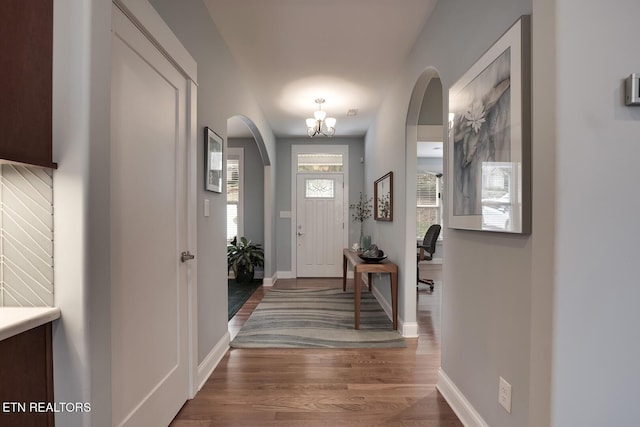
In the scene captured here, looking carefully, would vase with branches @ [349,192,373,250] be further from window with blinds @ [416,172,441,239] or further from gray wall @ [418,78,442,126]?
window with blinds @ [416,172,441,239]

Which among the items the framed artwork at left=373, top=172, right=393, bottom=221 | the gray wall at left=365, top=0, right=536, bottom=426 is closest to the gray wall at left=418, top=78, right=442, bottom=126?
the framed artwork at left=373, top=172, right=393, bottom=221

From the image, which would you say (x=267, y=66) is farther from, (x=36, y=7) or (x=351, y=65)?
(x=36, y=7)

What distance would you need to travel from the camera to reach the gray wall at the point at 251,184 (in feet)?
19.5

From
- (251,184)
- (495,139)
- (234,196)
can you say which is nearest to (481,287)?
(495,139)

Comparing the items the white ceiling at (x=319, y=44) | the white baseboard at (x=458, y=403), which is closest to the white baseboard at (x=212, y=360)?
the white baseboard at (x=458, y=403)

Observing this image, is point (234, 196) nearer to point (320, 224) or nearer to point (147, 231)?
point (320, 224)

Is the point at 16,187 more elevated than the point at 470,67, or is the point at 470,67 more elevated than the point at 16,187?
the point at 470,67

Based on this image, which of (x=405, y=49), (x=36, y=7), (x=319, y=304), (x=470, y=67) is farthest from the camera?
(x=319, y=304)

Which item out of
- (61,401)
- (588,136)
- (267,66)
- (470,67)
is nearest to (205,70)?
(267,66)

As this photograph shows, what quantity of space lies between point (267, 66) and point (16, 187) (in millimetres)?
2512

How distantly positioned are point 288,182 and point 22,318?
16.6 feet

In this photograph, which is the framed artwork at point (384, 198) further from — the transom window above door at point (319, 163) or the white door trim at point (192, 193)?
the white door trim at point (192, 193)

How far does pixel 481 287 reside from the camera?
1563 millimetres

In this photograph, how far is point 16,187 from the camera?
0.95 metres
